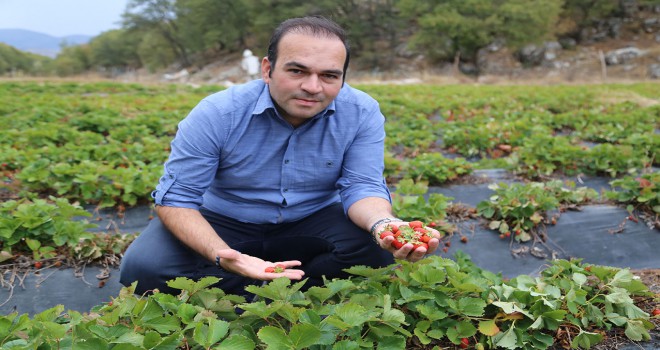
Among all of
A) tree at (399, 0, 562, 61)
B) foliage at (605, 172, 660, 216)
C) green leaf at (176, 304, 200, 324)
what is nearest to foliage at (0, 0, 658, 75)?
tree at (399, 0, 562, 61)

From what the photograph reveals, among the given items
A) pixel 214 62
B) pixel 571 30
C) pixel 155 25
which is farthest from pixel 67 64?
pixel 571 30

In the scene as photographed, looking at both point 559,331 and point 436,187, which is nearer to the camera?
point 559,331

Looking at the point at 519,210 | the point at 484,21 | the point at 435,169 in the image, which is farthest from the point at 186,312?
the point at 484,21

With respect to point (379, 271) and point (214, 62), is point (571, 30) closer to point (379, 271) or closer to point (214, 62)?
point (214, 62)

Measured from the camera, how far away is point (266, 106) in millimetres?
2590

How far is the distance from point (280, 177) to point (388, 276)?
85cm

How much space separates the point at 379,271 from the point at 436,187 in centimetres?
294

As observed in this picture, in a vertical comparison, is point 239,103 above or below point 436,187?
above

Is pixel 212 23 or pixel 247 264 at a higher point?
pixel 212 23

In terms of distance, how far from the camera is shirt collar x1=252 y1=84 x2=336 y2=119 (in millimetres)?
2599

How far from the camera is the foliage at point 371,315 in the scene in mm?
1636

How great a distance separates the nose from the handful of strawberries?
2.42ft

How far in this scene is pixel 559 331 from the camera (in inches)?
85.2

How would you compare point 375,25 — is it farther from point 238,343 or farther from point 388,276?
point 238,343
